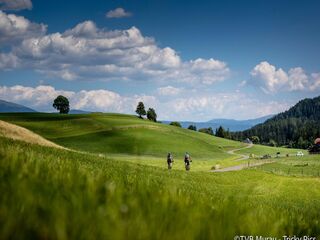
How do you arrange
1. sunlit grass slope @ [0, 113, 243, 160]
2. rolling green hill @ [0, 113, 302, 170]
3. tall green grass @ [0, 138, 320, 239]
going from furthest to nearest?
1. sunlit grass slope @ [0, 113, 243, 160]
2. rolling green hill @ [0, 113, 302, 170]
3. tall green grass @ [0, 138, 320, 239]

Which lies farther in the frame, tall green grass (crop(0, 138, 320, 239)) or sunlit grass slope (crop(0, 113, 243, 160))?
sunlit grass slope (crop(0, 113, 243, 160))

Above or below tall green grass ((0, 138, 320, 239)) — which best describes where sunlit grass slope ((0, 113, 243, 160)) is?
below

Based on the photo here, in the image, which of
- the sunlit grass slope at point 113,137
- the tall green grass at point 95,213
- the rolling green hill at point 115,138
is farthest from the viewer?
the sunlit grass slope at point 113,137

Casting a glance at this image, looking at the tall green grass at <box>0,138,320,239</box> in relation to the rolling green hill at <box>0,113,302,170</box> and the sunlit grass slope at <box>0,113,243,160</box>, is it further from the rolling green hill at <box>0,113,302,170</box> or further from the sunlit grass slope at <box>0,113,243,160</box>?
the sunlit grass slope at <box>0,113,243,160</box>

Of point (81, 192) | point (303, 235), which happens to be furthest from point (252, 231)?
point (303, 235)

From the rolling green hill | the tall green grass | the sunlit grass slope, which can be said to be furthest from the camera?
the sunlit grass slope

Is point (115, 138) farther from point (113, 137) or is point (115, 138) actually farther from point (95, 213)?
point (95, 213)

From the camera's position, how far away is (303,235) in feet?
10.2

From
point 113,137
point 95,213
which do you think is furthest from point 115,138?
point 95,213

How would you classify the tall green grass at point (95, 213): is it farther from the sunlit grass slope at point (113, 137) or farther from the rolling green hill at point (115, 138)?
the sunlit grass slope at point (113, 137)

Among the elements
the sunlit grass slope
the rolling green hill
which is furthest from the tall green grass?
the sunlit grass slope

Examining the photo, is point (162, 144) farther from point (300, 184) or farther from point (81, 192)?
point (81, 192)

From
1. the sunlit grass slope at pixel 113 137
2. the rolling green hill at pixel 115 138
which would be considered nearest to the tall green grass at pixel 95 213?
the rolling green hill at pixel 115 138

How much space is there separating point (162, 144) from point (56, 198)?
150012mm
